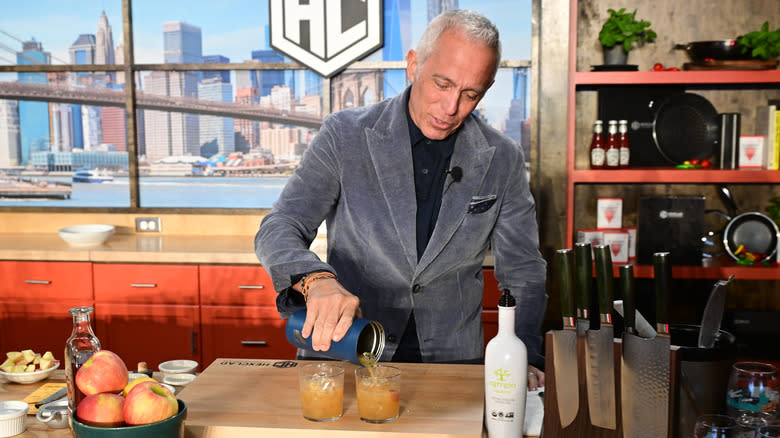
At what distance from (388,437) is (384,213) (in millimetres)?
703

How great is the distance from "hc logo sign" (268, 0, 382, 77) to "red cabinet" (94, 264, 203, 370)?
1.27 meters

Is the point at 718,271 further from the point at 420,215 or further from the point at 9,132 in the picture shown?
the point at 9,132

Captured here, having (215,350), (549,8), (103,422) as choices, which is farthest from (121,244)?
(103,422)

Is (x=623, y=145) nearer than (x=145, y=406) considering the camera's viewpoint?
No

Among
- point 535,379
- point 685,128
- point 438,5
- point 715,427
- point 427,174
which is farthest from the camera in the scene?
point 438,5

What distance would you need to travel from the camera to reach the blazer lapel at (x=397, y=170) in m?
1.71

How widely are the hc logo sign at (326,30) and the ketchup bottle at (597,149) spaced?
1.19 m

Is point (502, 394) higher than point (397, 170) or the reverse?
the reverse

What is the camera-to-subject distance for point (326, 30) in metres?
3.60

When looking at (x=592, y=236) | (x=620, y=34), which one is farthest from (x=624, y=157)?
(x=620, y=34)

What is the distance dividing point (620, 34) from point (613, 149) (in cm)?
53

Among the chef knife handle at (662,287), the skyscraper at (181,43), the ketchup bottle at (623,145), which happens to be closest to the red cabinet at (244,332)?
the skyscraper at (181,43)

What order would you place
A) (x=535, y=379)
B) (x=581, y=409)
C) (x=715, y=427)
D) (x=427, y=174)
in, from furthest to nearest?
(x=427, y=174)
(x=535, y=379)
(x=581, y=409)
(x=715, y=427)

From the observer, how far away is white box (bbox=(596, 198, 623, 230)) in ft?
10.9
